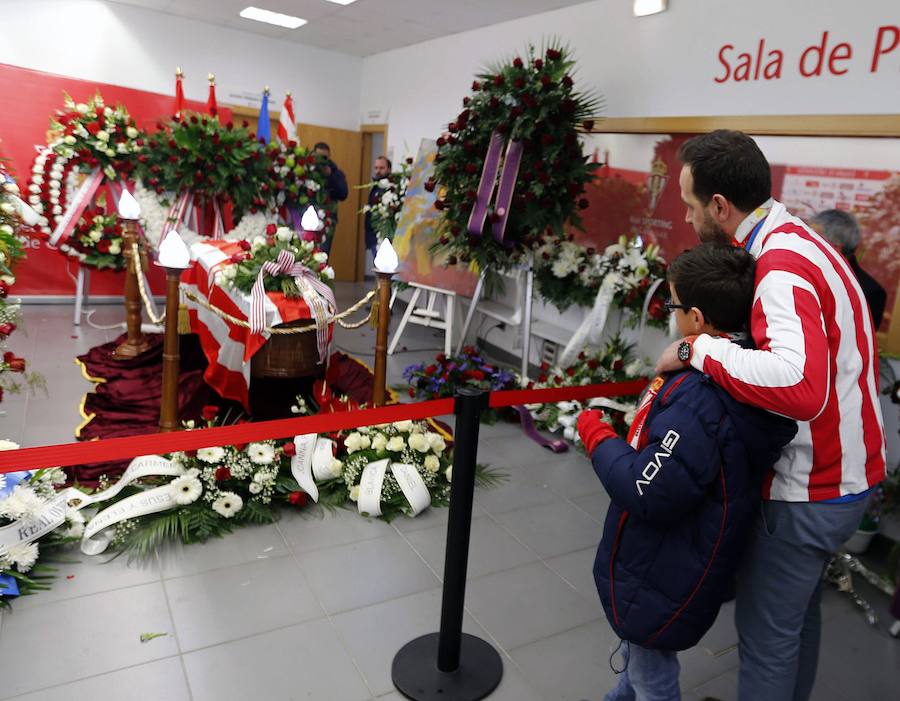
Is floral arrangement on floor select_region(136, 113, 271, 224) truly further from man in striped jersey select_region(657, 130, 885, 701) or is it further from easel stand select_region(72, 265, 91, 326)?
man in striped jersey select_region(657, 130, 885, 701)

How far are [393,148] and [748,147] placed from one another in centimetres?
723

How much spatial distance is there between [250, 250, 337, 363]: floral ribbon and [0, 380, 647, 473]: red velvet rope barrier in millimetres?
1821

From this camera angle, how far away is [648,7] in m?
4.41

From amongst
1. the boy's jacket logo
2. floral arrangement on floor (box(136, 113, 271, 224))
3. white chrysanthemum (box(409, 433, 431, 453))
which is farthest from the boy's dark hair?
floral arrangement on floor (box(136, 113, 271, 224))

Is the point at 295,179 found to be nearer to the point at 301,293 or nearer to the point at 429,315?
the point at 429,315

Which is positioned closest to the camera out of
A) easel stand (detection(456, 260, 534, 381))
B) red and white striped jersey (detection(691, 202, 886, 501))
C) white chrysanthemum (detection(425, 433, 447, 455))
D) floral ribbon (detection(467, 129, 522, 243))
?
red and white striped jersey (detection(691, 202, 886, 501))

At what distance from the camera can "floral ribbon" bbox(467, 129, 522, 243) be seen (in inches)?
169

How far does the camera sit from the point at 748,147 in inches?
57.8

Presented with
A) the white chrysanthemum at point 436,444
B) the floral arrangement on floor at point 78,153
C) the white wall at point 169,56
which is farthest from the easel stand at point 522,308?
the white wall at point 169,56

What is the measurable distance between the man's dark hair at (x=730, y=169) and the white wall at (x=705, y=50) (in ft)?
7.72

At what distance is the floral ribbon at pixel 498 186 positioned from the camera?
4.29 m

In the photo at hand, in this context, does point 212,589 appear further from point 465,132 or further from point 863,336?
point 465,132

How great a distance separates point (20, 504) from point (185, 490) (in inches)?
23.9

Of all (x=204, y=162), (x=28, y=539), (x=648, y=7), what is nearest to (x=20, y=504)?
(x=28, y=539)
